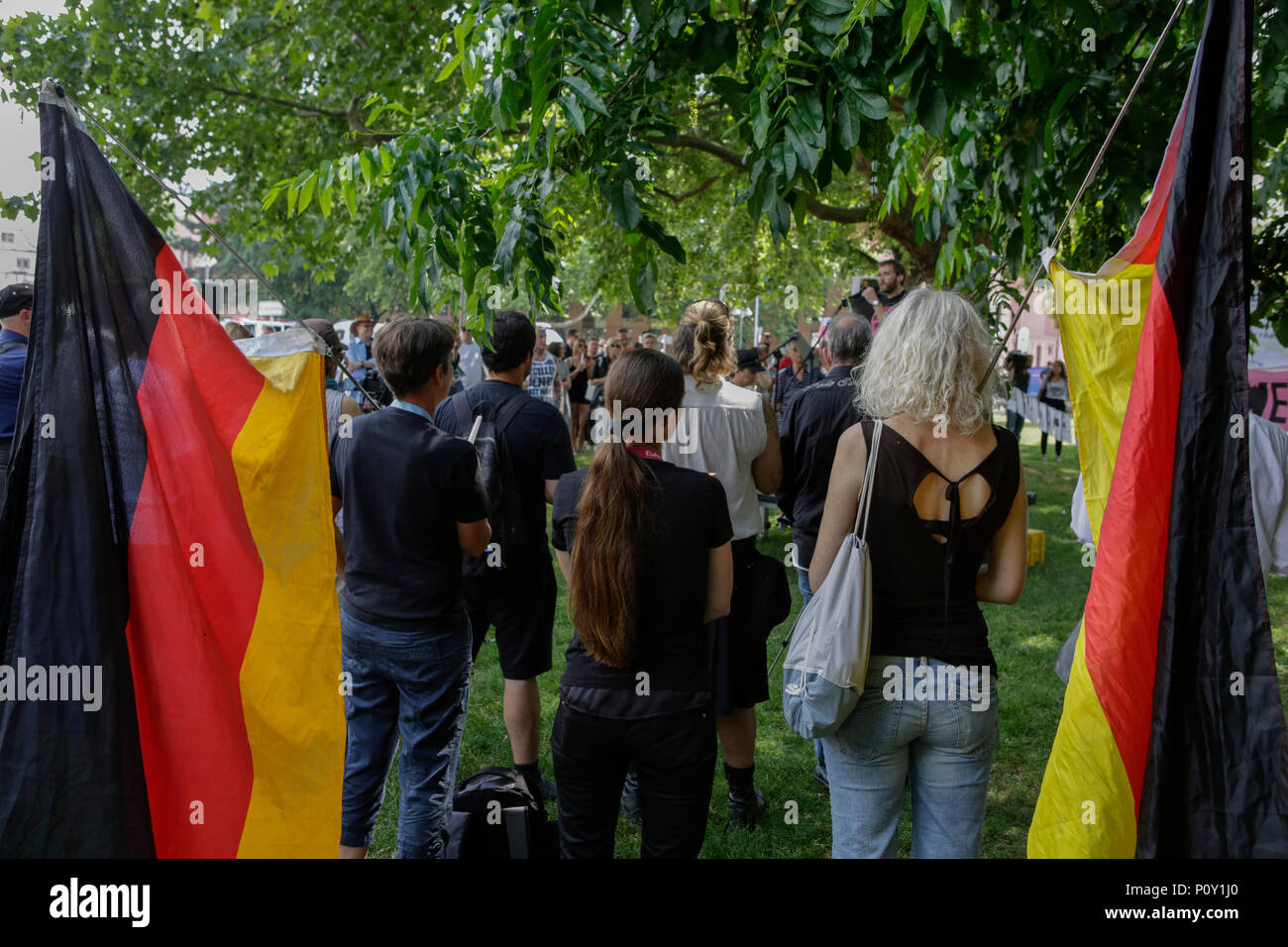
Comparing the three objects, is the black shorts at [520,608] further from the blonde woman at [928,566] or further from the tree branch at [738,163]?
the tree branch at [738,163]

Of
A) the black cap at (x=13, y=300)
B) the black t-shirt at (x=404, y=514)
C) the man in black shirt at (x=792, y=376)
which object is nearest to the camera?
the black t-shirt at (x=404, y=514)

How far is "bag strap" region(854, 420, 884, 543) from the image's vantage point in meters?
2.67

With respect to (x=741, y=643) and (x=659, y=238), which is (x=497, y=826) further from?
(x=659, y=238)

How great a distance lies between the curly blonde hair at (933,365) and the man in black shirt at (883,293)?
17.4 feet

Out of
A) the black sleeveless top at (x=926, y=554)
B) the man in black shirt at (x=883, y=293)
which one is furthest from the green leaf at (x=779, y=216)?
the man in black shirt at (x=883, y=293)

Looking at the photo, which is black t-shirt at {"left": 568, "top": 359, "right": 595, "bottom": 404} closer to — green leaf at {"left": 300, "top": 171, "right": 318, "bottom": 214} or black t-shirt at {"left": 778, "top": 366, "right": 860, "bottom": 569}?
black t-shirt at {"left": 778, "top": 366, "right": 860, "bottom": 569}

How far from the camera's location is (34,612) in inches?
107

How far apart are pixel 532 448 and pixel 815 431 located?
4.04ft

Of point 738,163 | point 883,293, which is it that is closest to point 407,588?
point 883,293

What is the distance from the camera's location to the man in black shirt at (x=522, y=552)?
Result: 4.43 metres

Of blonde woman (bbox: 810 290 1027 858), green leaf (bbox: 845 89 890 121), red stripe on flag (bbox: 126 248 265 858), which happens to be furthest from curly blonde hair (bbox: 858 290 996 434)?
red stripe on flag (bbox: 126 248 265 858)

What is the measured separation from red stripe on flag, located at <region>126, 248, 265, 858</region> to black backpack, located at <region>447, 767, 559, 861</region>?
34.1 inches

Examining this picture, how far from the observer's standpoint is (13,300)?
5203 mm
